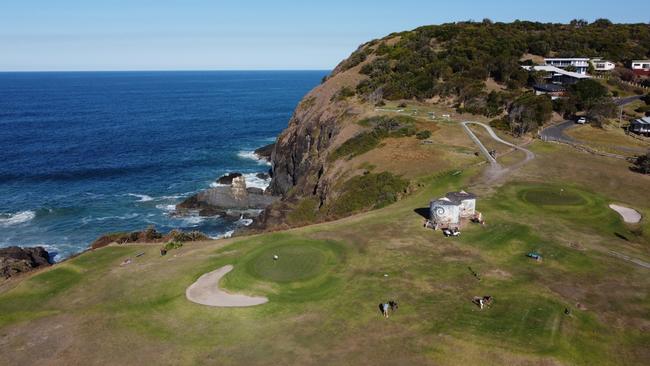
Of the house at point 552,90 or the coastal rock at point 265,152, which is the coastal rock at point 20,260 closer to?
the coastal rock at point 265,152

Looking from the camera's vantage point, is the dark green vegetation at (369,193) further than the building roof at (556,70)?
No

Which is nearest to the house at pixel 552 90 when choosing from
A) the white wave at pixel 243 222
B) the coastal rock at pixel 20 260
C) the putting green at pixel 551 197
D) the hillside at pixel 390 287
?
the hillside at pixel 390 287

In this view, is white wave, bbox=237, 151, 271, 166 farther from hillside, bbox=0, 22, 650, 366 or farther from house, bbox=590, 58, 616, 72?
house, bbox=590, 58, 616, 72

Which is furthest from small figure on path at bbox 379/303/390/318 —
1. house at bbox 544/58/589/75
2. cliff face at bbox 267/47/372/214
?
house at bbox 544/58/589/75

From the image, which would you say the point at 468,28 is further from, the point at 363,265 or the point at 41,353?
the point at 41,353

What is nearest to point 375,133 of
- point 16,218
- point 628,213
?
point 628,213

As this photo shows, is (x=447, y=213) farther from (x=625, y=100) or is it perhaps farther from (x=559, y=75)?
(x=559, y=75)
